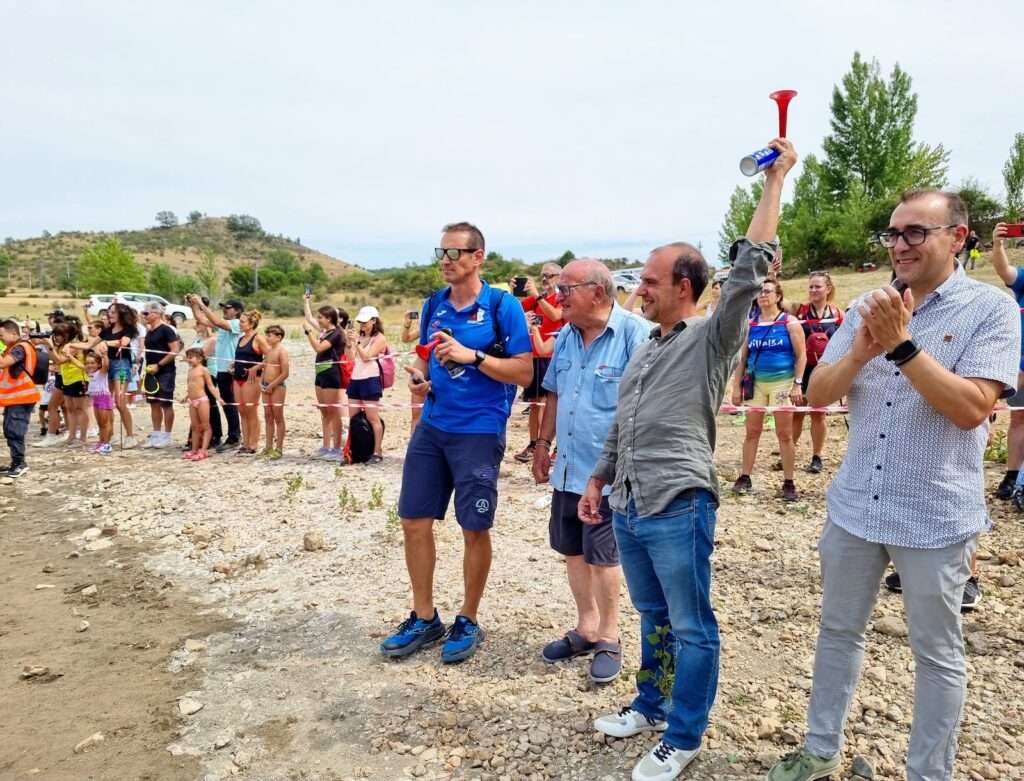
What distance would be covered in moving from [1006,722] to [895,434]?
163cm

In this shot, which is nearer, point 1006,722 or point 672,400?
point 672,400

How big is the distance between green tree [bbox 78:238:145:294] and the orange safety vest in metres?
46.5

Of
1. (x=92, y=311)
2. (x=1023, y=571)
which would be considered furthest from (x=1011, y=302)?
(x=92, y=311)

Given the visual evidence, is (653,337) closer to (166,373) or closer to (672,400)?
(672,400)

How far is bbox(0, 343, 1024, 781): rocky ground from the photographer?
3121mm

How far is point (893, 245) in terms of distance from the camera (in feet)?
8.21

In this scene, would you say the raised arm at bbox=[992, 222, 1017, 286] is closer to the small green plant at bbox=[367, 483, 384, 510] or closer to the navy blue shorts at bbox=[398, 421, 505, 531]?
the navy blue shorts at bbox=[398, 421, 505, 531]

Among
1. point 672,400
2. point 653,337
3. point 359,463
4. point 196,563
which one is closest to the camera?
point 672,400

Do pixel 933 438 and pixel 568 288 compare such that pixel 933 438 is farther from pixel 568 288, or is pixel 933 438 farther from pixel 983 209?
pixel 983 209

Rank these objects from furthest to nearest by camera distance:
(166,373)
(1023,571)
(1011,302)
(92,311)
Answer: (92,311)
(166,373)
(1023,571)
(1011,302)

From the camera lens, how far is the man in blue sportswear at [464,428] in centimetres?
381

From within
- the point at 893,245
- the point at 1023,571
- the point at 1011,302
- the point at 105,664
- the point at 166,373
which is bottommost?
the point at 105,664

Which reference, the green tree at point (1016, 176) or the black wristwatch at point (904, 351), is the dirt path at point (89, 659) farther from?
the green tree at point (1016, 176)

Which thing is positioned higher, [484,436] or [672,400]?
[672,400]
